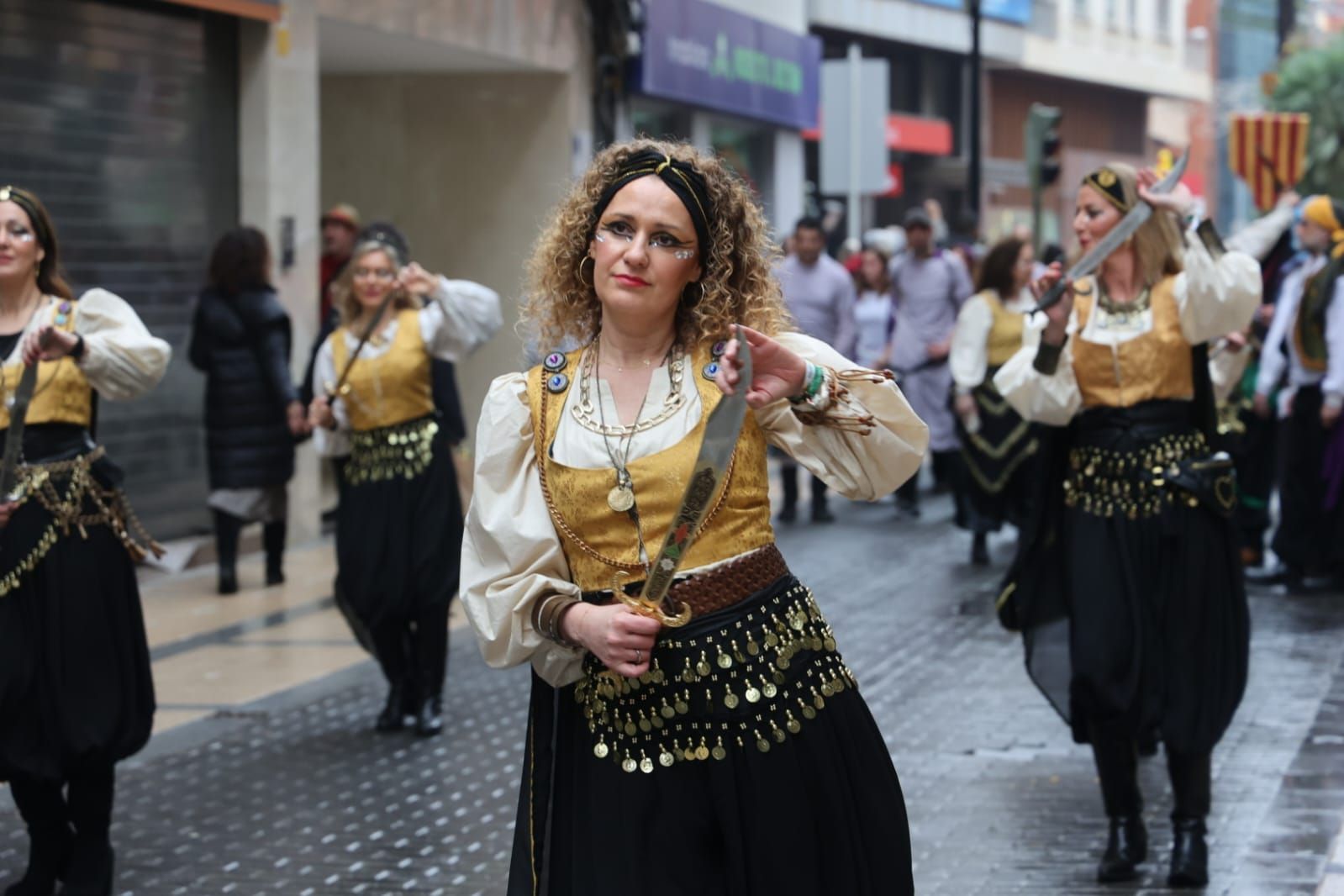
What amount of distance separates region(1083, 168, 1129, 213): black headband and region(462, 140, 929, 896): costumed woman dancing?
253cm

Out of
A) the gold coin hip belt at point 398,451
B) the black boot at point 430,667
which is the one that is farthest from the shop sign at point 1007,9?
the black boot at point 430,667

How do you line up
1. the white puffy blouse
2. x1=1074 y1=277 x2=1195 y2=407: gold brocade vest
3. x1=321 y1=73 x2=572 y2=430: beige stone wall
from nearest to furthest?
the white puffy blouse < x1=1074 y1=277 x2=1195 y2=407: gold brocade vest < x1=321 y1=73 x2=572 y2=430: beige stone wall

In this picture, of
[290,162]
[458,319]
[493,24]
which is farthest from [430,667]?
[493,24]

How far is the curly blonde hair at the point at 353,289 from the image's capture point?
8.30m

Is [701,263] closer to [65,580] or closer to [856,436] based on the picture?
[856,436]

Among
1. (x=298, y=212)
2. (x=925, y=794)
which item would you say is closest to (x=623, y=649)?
(x=925, y=794)

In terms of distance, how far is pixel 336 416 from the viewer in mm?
8258

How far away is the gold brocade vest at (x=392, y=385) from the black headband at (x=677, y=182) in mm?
4386

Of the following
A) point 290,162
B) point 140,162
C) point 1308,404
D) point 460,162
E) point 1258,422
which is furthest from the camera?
point 460,162

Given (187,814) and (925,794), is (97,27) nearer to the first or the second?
(187,814)

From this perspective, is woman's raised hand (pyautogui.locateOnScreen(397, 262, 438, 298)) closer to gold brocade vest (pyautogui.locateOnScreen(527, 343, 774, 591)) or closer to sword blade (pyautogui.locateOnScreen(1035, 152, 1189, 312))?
sword blade (pyautogui.locateOnScreen(1035, 152, 1189, 312))

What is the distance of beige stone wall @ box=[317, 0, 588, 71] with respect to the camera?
15289 mm

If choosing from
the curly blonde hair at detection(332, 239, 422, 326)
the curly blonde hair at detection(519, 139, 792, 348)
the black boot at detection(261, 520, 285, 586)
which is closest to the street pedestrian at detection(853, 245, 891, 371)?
the black boot at detection(261, 520, 285, 586)

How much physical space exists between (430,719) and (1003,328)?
17.1 ft
